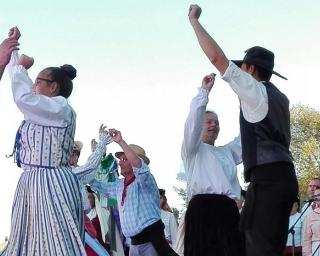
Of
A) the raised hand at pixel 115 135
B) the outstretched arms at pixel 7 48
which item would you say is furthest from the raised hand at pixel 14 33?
the raised hand at pixel 115 135

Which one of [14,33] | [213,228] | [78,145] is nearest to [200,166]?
[213,228]

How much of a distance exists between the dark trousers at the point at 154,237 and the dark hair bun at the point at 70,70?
7.52 ft

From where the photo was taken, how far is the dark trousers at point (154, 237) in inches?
279

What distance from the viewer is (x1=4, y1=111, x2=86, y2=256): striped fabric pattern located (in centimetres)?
476

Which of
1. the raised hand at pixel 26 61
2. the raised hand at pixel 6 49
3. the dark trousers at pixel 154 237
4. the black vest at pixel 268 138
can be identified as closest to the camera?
the black vest at pixel 268 138

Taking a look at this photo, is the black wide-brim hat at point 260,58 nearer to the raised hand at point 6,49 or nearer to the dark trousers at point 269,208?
the dark trousers at point 269,208

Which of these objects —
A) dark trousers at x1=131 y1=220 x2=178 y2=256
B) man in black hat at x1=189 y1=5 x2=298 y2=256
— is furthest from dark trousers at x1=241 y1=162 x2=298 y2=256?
dark trousers at x1=131 y1=220 x2=178 y2=256

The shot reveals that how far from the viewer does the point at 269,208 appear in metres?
4.22

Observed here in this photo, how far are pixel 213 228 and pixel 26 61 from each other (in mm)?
2113

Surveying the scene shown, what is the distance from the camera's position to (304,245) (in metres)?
9.57

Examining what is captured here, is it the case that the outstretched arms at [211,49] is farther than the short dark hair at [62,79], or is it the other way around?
the short dark hair at [62,79]

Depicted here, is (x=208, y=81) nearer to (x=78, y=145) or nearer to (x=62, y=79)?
(x=62, y=79)

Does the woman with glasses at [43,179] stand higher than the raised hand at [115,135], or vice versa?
the raised hand at [115,135]

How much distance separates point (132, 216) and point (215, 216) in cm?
167
